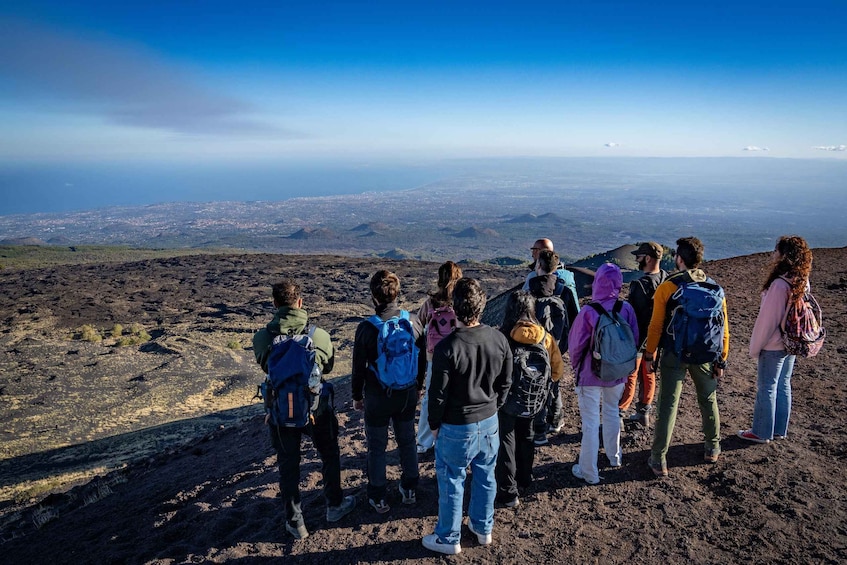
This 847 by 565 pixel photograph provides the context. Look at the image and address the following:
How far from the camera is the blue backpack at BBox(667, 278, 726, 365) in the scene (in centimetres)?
356

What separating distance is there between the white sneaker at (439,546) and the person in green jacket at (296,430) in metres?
0.85

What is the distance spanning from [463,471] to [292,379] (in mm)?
1347

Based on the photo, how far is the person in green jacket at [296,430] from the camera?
3316 mm

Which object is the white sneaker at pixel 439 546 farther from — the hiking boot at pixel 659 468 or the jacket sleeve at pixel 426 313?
the hiking boot at pixel 659 468

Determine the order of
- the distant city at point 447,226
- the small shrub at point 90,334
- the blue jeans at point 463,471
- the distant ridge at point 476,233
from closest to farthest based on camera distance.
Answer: the blue jeans at point 463,471, the small shrub at point 90,334, the distant city at point 447,226, the distant ridge at point 476,233

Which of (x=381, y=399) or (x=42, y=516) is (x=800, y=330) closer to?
(x=381, y=399)

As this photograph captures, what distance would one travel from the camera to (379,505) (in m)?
3.76

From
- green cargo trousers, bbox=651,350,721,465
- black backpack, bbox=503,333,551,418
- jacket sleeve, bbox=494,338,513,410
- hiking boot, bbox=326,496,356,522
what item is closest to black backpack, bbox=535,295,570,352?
black backpack, bbox=503,333,551,418

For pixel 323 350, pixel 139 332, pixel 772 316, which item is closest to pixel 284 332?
pixel 323 350

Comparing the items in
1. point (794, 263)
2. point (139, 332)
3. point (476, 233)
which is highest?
point (794, 263)

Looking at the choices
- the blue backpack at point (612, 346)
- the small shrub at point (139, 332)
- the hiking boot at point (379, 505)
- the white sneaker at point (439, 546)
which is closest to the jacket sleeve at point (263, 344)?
the hiking boot at point (379, 505)

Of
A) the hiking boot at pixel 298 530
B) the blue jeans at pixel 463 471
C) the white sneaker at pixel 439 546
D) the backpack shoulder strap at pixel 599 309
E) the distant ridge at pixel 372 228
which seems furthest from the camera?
the distant ridge at pixel 372 228

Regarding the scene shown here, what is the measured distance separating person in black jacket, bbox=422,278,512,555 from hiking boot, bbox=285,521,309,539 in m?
1.13

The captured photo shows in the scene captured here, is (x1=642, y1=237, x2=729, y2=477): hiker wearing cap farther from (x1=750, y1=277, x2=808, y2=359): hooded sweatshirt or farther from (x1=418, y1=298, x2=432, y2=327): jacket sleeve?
(x1=418, y1=298, x2=432, y2=327): jacket sleeve
